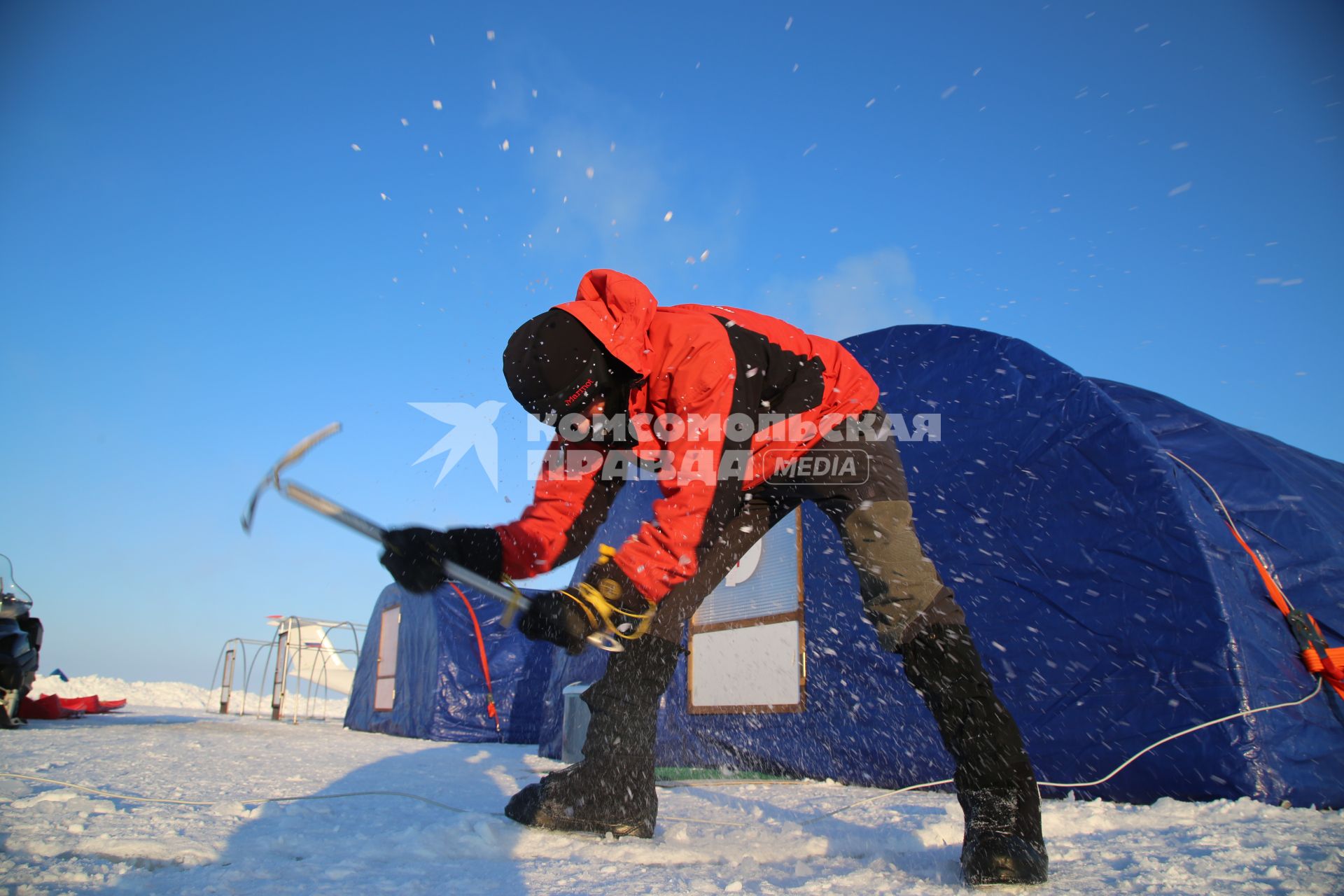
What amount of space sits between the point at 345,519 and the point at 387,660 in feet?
16.5

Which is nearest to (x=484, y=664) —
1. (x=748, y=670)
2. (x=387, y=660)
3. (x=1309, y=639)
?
(x=387, y=660)

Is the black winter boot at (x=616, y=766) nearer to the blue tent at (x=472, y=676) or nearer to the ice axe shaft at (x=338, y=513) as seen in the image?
the ice axe shaft at (x=338, y=513)

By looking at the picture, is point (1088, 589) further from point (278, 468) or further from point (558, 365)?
point (278, 468)

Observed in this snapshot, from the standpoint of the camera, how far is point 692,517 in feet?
4.71

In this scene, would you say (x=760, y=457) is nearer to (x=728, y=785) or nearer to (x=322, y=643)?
(x=728, y=785)

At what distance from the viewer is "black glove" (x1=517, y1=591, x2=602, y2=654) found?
4.63 ft

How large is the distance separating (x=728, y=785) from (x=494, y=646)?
2902 mm

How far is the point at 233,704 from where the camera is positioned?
35.3 feet

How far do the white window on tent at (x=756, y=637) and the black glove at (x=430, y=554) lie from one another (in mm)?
1595

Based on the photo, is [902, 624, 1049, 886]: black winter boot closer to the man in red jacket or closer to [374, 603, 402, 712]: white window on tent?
the man in red jacket

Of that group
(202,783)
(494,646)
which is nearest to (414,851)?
(202,783)

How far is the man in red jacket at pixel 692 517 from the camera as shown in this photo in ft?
4.47

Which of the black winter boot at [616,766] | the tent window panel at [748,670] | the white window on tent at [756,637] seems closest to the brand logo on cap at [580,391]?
the black winter boot at [616,766]

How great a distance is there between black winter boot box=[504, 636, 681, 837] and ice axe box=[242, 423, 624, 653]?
3.1 inches
